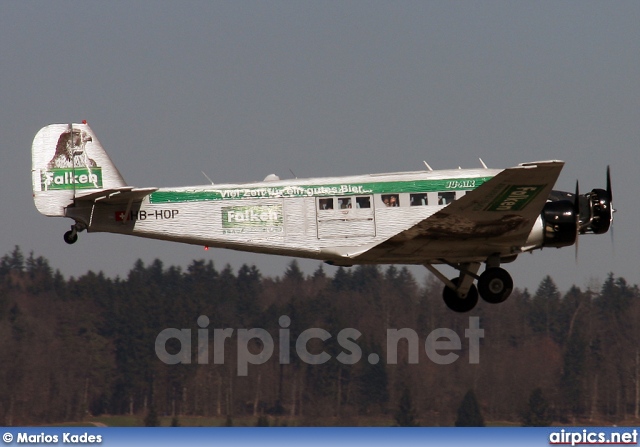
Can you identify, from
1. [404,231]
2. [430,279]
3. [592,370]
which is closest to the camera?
[404,231]

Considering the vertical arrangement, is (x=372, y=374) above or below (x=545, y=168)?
below

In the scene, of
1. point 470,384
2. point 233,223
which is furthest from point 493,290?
point 470,384

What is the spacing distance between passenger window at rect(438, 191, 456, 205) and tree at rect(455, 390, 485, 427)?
3134 cm

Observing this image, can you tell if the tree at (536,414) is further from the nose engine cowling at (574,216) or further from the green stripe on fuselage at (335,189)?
the green stripe on fuselage at (335,189)

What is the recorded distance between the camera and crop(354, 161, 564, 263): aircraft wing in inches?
760

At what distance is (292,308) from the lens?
62.3 meters

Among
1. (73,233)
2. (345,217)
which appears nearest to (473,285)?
(345,217)

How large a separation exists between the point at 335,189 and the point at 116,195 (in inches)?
180

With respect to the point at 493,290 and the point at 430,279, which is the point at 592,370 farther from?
the point at 493,290

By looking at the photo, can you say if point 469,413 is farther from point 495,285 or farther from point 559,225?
point 559,225

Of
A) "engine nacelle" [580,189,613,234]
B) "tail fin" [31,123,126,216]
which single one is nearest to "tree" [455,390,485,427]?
"engine nacelle" [580,189,613,234]

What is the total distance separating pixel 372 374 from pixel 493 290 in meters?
34.8

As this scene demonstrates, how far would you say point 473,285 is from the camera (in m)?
23.3

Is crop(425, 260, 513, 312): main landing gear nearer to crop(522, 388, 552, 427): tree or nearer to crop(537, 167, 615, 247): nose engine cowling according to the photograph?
crop(537, 167, 615, 247): nose engine cowling
